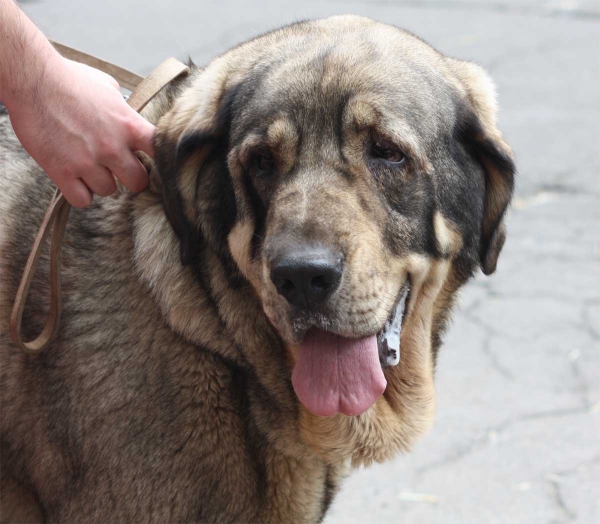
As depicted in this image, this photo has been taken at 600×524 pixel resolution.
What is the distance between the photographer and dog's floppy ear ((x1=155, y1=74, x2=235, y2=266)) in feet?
9.34

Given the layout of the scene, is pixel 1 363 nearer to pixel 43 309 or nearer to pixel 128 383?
pixel 43 309

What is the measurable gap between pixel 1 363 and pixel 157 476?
63 cm

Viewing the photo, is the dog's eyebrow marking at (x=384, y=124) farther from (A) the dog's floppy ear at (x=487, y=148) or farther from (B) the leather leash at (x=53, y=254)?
(B) the leather leash at (x=53, y=254)

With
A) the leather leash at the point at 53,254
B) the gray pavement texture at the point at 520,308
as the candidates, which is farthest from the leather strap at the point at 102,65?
the gray pavement texture at the point at 520,308

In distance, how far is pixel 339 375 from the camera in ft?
8.90

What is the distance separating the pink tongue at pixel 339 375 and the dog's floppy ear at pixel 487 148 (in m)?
0.62

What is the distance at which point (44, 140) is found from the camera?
2686 mm

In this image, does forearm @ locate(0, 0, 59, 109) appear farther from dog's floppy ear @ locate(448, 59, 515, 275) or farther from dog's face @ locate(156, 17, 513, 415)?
dog's floppy ear @ locate(448, 59, 515, 275)

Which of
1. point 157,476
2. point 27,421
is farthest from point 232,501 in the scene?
point 27,421

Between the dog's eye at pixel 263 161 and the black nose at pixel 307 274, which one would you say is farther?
the dog's eye at pixel 263 161

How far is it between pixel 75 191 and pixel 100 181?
85 millimetres

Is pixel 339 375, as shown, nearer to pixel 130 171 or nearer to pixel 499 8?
pixel 130 171

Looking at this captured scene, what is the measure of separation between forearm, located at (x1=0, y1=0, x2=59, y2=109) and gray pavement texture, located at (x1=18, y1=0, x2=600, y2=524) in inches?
56.4

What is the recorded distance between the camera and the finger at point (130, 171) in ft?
9.11
